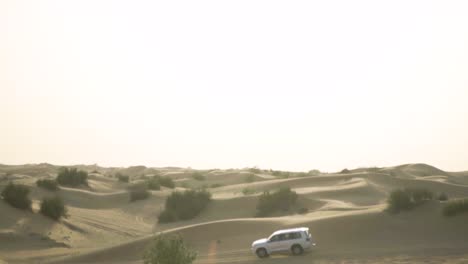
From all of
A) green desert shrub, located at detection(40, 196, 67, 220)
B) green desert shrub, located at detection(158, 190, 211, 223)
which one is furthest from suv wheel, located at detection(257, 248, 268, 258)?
green desert shrub, located at detection(158, 190, 211, 223)

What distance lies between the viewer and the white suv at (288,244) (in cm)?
2691

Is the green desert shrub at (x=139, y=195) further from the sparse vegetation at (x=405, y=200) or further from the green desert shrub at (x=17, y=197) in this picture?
the sparse vegetation at (x=405, y=200)

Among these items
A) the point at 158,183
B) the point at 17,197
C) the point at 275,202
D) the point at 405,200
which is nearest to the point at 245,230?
the point at 405,200

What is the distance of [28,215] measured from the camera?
36.9 metres

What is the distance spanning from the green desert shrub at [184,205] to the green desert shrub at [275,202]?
4075 millimetres

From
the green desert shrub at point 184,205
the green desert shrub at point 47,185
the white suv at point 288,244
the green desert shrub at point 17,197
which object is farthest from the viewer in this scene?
the green desert shrub at point 47,185

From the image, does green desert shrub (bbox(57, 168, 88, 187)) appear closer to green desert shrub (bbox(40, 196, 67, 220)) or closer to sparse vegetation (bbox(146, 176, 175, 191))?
sparse vegetation (bbox(146, 176, 175, 191))

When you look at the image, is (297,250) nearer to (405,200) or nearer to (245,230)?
(245,230)

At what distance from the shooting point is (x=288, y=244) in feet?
88.7

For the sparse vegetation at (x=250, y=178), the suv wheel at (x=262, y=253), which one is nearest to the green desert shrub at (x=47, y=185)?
the sparse vegetation at (x=250, y=178)

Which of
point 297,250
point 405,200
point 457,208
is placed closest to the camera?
point 297,250

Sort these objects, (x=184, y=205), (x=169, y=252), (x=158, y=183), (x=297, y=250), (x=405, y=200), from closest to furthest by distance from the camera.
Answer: (x=169, y=252) → (x=297, y=250) → (x=405, y=200) → (x=184, y=205) → (x=158, y=183)

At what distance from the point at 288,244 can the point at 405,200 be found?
24.7 ft

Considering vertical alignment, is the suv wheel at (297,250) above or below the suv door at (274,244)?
below
